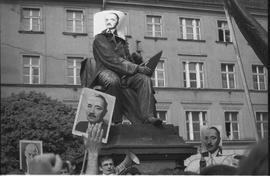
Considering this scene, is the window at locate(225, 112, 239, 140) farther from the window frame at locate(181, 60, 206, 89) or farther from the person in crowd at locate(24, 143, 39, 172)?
the person in crowd at locate(24, 143, 39, 172)

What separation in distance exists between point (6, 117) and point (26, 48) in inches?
269

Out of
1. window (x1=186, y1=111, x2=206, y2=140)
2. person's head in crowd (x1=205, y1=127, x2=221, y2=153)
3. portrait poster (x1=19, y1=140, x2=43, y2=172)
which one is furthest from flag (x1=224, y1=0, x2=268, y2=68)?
window (x1=186, y1=111, x2=206, y2=140)

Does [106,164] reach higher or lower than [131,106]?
lower

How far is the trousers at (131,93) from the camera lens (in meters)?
4.59

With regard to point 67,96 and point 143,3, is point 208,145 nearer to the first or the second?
point 67,96

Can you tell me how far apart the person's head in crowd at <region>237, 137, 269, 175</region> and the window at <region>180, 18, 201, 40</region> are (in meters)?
21.0

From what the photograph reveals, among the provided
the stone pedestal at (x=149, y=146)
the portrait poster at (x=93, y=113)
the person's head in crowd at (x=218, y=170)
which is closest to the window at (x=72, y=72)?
the stone pedestal at (x=149, y=146)

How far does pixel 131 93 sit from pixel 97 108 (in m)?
0.79

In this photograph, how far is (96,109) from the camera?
4016mm

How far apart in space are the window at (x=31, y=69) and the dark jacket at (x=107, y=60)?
51.5 feet

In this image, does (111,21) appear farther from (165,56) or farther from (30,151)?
(165,56)

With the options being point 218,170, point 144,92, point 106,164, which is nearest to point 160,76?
point 144,92

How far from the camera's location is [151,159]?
4266 millimetres

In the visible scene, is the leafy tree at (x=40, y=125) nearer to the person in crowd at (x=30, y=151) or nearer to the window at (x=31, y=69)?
the window at (x=31, y=69)
